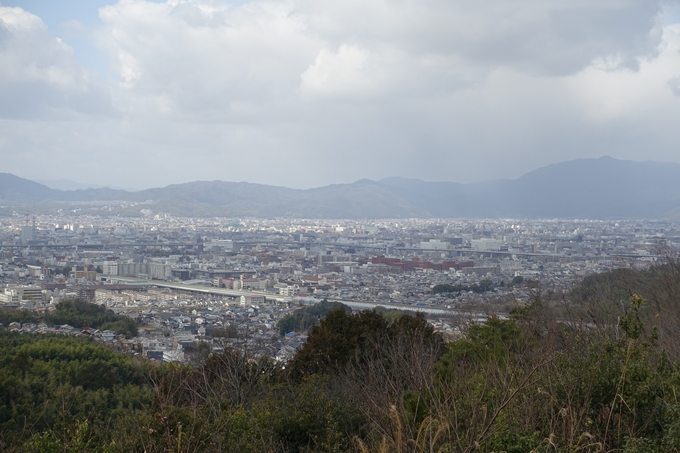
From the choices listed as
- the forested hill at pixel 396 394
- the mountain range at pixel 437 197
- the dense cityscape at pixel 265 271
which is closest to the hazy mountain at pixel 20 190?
A: the mountain range at pixel 437 197

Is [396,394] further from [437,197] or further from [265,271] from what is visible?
[437,197]

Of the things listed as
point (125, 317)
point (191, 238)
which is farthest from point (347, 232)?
point (125, 317)

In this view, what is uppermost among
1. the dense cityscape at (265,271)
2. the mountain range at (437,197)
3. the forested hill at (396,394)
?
the mountain range at (437,197)

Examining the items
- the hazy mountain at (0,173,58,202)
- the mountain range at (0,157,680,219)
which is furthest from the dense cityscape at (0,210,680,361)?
the mountain range at (0,157,680,219)

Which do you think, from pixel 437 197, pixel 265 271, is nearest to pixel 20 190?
pixel 265 271

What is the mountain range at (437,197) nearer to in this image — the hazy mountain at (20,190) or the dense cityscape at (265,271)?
the hazy mountain at (20,190)

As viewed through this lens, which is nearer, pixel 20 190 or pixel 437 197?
pixel 20 190
